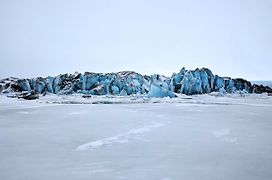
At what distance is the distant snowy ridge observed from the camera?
27859 millimetres

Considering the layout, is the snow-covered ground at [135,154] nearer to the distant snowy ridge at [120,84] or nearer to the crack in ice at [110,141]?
the crack in ice at [110,141]

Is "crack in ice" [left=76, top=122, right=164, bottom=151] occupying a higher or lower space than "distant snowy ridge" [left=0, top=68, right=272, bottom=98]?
lower

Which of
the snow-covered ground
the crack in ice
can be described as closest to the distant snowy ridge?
the crack in ice

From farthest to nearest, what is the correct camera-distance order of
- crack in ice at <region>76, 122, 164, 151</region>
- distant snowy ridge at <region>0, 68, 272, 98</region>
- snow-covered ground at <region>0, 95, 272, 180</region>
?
distant snowy ridge at <region>0, 68, 272, 98</region> < crack in ice at <region>76, 122, 164, 151</region> < snow-covered ground at <region>0, 95, 272, 180</region>

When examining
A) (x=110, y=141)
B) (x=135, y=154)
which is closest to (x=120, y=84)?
(x=110, y=141)

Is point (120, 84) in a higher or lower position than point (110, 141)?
higher

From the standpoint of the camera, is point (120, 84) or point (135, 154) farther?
point (120, 84)

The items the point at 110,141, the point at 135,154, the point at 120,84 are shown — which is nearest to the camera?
the point at 135,154

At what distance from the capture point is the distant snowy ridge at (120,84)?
1097 inches

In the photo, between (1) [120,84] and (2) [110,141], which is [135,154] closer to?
(2) [110,141]

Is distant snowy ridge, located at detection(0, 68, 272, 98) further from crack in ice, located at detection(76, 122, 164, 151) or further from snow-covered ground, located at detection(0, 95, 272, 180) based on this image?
snow-covered ground, located at detection(0, 95, 272, 180)

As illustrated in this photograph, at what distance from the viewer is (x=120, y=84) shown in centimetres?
2798

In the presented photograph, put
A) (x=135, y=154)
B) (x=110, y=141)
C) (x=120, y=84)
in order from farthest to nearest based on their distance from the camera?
1. (x=120, y=84)
2. (x=110, y=141)
3. (x=135, y=154)

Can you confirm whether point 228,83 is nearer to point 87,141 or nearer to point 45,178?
point 87,141
